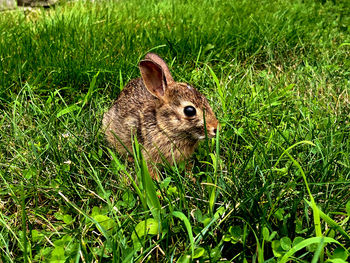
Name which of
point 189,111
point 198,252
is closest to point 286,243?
point 198,252

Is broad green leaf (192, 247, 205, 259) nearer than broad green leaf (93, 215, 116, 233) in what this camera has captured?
Yes

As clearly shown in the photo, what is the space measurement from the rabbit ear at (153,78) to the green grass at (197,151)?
1.46 ft

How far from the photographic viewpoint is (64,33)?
14.3 ft

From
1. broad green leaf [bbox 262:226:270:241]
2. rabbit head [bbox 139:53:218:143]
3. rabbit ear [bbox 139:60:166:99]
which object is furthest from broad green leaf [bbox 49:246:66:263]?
rabbit ear [bbox 139:60:166:99]

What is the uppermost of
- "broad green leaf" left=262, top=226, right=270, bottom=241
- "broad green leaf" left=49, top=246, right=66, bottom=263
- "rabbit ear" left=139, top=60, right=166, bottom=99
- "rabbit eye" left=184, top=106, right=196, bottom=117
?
"rabbit ear" left=139, top=60, right=166, bottom=99

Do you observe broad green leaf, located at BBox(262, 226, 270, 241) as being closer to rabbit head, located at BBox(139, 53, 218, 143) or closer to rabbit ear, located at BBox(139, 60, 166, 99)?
rabbit head, located at BBox(139, 53, 218, 143)

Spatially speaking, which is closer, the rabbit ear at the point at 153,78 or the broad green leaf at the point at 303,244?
the broad green leaf at the point at 303,244

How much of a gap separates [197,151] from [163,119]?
Result: 0.38 metres

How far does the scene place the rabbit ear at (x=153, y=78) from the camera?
2.98 meters

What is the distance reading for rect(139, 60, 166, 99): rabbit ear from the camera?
2.98 meters

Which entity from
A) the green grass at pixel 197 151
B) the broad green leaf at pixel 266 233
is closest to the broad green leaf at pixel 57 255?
the green grass at pixel 197 151

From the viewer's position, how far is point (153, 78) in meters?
3.08

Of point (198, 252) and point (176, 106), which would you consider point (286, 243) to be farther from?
point (176, 106)

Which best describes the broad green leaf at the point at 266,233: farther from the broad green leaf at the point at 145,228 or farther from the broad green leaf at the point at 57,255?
the broad green leaf at the point at 57,255
